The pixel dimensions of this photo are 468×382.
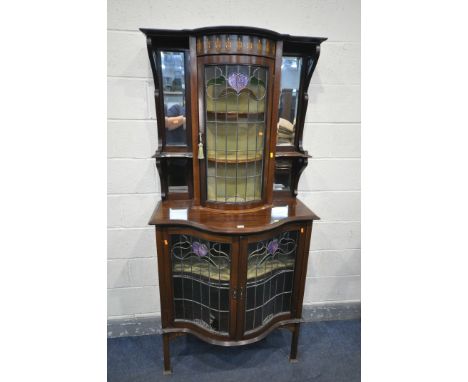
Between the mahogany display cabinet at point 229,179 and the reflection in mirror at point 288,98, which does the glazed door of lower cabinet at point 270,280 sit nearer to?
the mahogany display cabinet at point 229,179

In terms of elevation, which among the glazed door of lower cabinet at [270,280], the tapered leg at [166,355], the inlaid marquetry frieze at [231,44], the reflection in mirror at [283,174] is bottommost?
the tapered leg at [166,355]

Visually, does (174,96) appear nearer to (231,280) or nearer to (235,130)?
(235,130)

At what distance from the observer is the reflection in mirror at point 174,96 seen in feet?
4.70

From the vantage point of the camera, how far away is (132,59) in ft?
4.95

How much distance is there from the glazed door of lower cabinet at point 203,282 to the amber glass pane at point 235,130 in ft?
0.87

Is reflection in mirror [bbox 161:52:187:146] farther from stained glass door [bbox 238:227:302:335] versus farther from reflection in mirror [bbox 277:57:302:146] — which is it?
stained glass door [bbox 238:227:302:335]

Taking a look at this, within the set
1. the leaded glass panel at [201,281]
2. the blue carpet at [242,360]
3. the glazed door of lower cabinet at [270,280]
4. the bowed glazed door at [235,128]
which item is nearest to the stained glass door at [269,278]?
the glazed door of lower cabinet at [270,280]

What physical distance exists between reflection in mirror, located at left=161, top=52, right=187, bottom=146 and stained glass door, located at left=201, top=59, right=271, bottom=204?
0.23m

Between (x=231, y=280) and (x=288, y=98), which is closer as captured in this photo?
(x=231, y=280)

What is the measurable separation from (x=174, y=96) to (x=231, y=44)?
17.3 inches

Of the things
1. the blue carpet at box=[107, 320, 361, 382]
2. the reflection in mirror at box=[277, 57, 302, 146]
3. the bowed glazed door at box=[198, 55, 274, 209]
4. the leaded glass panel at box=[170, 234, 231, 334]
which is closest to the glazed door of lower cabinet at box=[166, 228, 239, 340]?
the leaded glass panel at box=[170, 234, 231, 334]

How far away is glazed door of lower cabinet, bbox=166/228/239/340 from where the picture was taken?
1.38 m

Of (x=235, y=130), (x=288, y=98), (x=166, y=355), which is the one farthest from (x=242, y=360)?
(x=288, y=98)

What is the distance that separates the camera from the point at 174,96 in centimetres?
149
